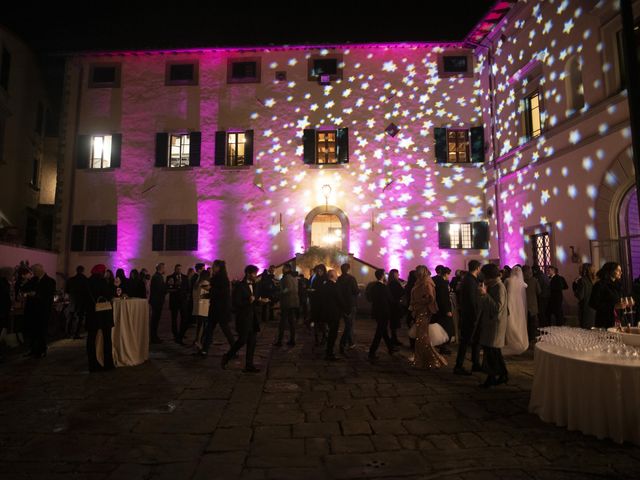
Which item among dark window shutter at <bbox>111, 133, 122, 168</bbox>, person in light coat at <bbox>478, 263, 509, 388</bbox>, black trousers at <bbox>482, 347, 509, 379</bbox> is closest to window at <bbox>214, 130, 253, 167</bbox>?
dark window shutter at <bbox>111, 133, 122, 168</bbox>

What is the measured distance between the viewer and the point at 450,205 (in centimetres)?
1658

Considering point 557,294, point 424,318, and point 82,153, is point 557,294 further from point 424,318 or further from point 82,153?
point 82,153

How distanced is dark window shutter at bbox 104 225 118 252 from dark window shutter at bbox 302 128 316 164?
7860mm

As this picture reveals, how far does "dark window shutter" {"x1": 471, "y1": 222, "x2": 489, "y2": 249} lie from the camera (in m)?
16.2

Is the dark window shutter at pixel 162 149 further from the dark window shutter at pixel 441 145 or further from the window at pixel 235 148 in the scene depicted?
the dark window shutter at pixel 441 145

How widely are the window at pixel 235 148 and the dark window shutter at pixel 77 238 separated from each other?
20.8 ft

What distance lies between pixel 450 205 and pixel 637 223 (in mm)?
7016

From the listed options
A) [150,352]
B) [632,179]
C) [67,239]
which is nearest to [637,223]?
[632,179]

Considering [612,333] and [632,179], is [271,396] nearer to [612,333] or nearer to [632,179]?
[612,333]

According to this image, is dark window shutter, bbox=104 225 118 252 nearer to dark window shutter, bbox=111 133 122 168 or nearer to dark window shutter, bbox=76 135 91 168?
dark window shutter, bbox=111 133 122 168

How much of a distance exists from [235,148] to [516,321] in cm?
1333

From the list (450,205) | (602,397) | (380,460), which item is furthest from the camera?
(450,205)

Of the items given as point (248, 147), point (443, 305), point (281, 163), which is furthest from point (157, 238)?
point (443, 305)

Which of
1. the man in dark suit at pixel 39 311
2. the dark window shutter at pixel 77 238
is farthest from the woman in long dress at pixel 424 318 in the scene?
the dark window shutter at pixel 77 238
